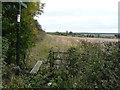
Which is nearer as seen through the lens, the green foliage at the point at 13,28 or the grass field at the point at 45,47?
the green foliage at the point at 13,28

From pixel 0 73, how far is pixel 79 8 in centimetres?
390

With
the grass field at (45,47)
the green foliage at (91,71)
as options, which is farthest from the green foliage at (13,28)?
the green foliage at (91,71)

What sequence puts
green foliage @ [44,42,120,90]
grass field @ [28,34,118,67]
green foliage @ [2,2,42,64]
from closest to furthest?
green foliage @ [44,42,120,90], green foliage @ [2,2,42,64], grass field @ [28,34,118,67]

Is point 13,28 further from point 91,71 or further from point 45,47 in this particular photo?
point 45,47

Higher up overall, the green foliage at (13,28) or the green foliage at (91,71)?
the green foliage at (13,28)

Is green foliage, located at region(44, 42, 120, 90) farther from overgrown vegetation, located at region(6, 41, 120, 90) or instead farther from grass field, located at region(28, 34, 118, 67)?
grass field, located at region(28, 34, 118, 67)

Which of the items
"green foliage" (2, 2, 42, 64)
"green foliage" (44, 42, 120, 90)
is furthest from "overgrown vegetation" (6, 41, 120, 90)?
"green foliage" (2, 2, 42, 64)

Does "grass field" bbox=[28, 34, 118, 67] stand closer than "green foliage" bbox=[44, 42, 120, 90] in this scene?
No

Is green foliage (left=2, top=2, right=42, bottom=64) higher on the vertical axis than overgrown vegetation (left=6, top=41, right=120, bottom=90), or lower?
higher

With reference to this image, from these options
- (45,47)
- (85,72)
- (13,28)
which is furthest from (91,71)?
(45,47)

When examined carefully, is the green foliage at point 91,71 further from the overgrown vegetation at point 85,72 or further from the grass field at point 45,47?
the grass field at point 45,47

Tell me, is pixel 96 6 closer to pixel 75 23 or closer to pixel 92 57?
pixel 75 23

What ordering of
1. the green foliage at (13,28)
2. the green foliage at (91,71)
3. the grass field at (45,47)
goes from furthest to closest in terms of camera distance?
1. the grass field at (45,47)
2. the green foliage at (13,28)
3. the green foliage at (91,71)

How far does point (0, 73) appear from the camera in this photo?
319cm
